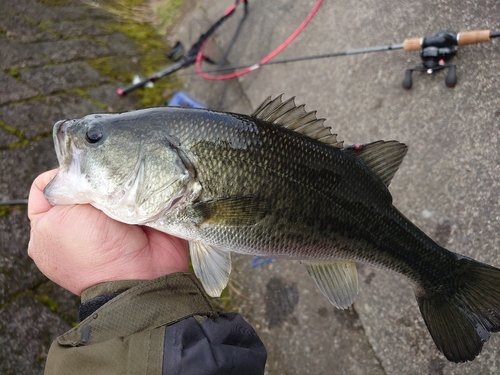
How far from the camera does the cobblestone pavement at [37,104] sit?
93.3 inches

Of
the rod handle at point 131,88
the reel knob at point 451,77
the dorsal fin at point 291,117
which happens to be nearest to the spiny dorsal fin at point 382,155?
the dorsal fin at point 291,117

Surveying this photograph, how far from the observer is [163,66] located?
15.2 ft

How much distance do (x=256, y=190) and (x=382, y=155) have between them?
628mm

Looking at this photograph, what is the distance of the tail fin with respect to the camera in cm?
172

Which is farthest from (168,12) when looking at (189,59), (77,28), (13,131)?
(13,131)

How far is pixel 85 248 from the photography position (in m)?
1.64

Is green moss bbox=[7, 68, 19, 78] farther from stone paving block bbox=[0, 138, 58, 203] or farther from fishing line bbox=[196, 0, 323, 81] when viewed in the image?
fishing line bbox=[196, 0, 323, 81]

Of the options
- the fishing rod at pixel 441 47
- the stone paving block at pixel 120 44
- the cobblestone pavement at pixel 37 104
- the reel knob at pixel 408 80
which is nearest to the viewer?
the cobblestone pavement at pixel 37 104

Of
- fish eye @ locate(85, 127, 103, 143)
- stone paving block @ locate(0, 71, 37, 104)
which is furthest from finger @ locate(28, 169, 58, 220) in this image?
stone paving block @ locate(0, 71, 37, 104)

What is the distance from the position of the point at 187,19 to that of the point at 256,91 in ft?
6.32

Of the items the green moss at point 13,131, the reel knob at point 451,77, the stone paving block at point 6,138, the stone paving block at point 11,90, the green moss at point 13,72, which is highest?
the reel knob at point 451,77

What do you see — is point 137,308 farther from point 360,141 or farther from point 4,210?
point 360,141

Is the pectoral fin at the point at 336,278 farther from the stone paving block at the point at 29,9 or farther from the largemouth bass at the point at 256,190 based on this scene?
the stone paving block at the point at 29,9

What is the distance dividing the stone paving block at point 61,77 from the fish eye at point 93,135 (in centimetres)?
248
